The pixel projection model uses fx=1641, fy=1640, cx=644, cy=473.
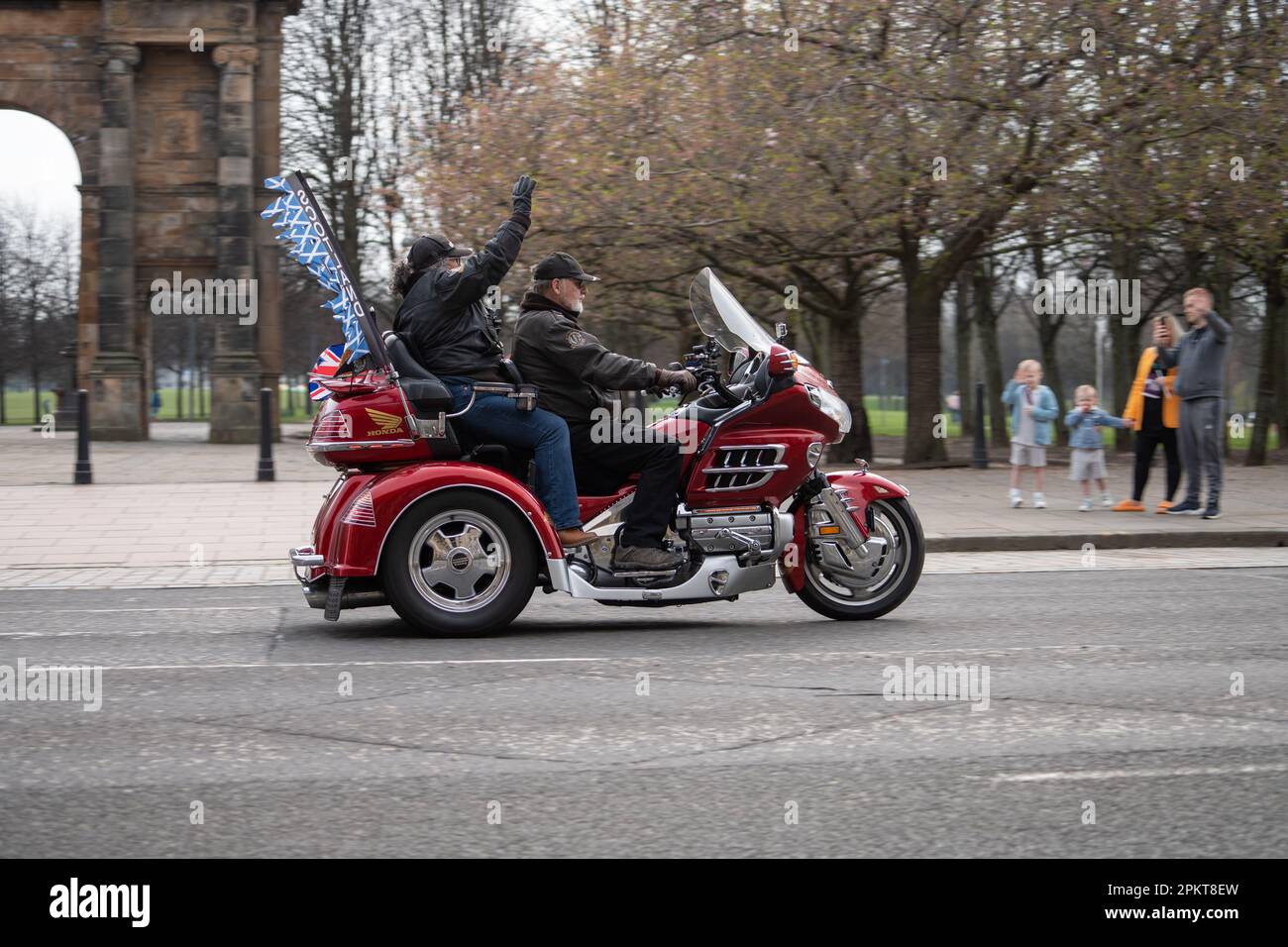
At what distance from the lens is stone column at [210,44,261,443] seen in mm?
30391

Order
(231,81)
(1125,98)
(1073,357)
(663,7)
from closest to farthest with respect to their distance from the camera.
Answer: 1. (1125,98)
2. (663,7)
3. (231,81)
4. (1073,357)

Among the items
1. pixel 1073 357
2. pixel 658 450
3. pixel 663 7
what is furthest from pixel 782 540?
pixel 1073 357

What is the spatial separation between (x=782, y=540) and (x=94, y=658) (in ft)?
10.9

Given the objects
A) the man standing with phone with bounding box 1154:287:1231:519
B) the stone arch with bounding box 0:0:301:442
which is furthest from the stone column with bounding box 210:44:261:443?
the man standing with phone with bounding box 1154:287:1231:519

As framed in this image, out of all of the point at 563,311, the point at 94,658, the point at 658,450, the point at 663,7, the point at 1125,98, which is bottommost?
the point at 94,658

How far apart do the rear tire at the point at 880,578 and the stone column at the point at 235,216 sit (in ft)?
76.6

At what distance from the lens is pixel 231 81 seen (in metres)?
30.5

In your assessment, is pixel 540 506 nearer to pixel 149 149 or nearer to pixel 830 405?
pixel 830 405

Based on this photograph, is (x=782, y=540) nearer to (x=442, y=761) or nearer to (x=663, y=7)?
(x=442, y=761)

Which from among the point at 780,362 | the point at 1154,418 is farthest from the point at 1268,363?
the point at 780,362

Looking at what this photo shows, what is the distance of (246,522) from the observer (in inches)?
569

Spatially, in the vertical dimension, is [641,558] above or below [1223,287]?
below

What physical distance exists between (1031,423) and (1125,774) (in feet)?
35.9

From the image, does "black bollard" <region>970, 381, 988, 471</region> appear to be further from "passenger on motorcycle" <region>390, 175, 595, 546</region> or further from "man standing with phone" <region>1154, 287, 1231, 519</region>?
"passenger on motorcycle" <region>390, 175, 595, 546</region>
